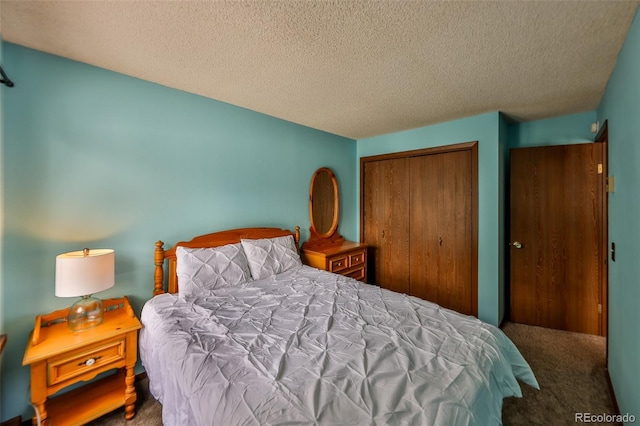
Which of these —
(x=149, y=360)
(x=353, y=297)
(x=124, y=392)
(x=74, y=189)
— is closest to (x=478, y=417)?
(x=353, y=297)

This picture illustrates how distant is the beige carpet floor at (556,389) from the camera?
66.4 inches

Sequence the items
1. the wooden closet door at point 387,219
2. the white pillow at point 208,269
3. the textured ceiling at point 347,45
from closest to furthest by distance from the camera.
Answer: the textured ceiling at point 347,45 < the white pillow at point 208,269 < the wooden closet door at point 387,219

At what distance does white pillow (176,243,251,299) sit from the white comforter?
0.43ft

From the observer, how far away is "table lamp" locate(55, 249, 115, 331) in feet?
4.91

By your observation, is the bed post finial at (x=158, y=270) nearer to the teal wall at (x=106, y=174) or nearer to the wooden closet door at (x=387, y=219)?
the teal wall at (x=106, y=174)

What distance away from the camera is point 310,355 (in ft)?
4.00

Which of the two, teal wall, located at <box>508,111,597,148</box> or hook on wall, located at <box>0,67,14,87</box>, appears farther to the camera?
teal wall, located at <box>508,111,597,148</box>

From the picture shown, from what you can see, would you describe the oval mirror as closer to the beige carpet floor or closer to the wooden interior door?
the wooden interior door

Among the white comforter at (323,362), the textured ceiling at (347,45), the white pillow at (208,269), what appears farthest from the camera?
the white pillow at (208,269)

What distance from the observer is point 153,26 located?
1.47m

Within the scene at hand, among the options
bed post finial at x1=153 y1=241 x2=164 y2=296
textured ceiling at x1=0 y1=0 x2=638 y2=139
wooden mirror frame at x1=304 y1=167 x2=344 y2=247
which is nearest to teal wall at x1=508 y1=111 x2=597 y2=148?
textured ceiling at x1=0 y1=0 x2=638 y2=139

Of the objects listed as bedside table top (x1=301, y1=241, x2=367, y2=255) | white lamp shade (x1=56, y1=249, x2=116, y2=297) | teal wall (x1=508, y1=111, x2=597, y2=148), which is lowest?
bedside table top (x1=301, y1=241, x2=367, y2=255)

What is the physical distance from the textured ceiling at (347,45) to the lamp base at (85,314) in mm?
1518

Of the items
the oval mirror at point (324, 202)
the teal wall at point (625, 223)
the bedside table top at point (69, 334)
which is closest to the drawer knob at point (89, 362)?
the bedside table top at point (69, 334)
